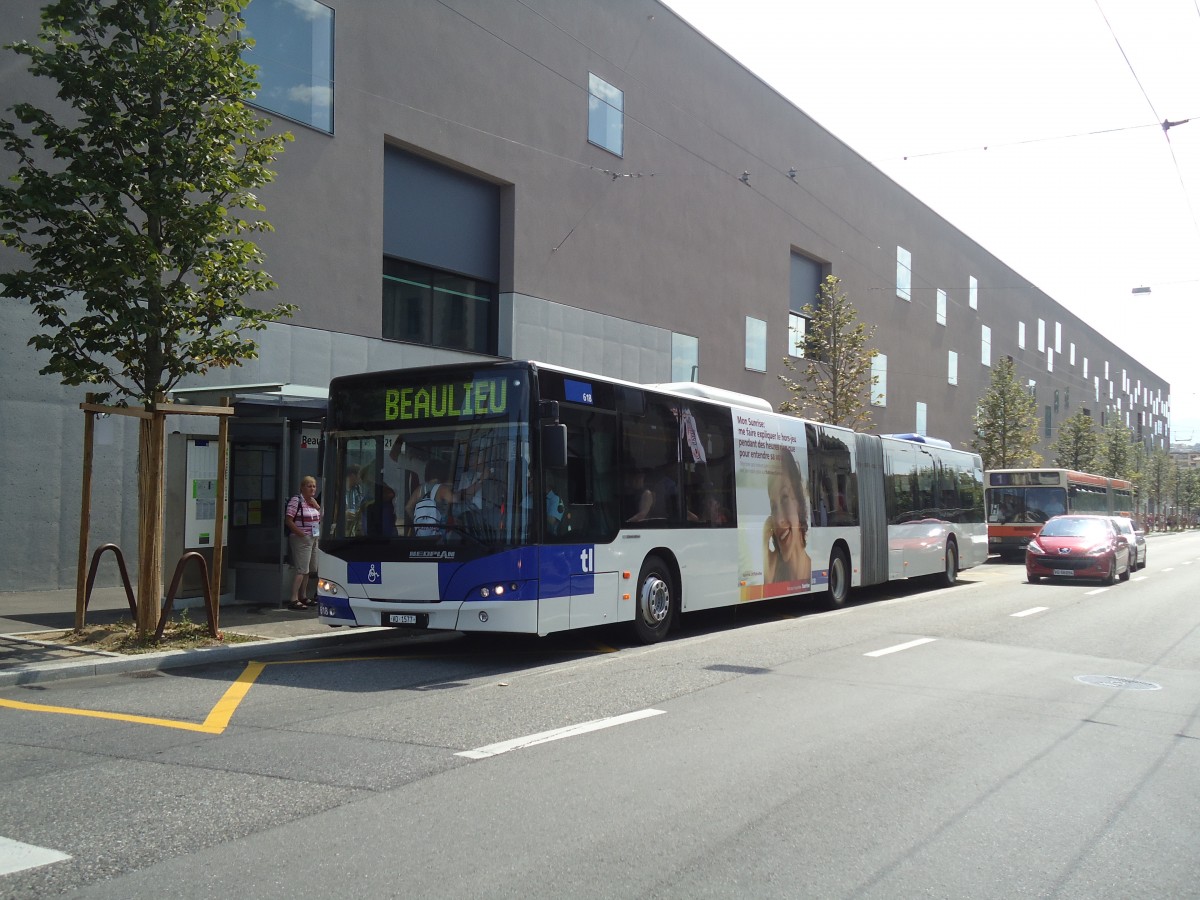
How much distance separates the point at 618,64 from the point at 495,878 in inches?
1010

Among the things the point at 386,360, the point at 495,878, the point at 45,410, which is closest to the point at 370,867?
the point at 495,878

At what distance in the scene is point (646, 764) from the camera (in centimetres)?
628

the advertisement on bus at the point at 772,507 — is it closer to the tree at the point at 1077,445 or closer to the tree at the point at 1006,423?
the tree at the point at 1006,423

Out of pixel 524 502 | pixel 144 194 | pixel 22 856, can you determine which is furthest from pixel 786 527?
pixel 22 856

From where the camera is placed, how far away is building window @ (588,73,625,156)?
85.3ft

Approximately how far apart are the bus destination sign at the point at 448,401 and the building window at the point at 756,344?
23.3m

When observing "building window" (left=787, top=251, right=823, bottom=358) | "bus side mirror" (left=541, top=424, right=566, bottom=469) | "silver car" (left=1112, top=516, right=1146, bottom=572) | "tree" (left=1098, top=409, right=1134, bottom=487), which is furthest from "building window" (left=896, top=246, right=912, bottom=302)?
"bus side mirror" (left=541, top=424, right=566, bottom=469)

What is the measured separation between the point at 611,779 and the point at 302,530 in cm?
888

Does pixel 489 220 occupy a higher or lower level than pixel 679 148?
lower

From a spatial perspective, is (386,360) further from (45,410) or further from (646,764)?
(646,764)

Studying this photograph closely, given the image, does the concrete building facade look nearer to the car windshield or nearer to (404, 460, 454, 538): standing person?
(404, 460, 454, 538): standing person

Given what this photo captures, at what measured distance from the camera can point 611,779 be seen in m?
5.91

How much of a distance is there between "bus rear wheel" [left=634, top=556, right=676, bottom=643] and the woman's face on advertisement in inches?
130

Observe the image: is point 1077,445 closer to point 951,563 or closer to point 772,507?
point 951,563
